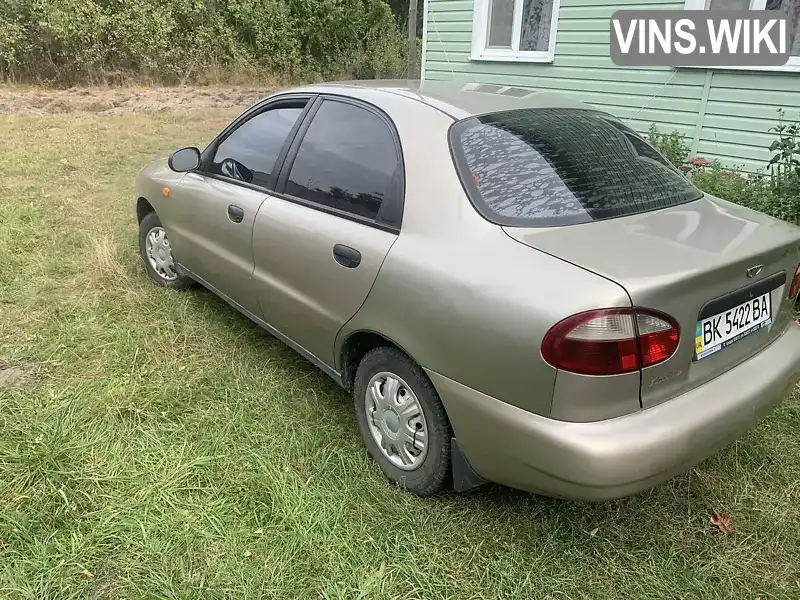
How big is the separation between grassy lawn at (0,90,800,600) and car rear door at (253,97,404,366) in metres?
0.51

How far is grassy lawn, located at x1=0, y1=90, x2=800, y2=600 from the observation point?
2080mm

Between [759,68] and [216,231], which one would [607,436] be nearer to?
[216,231]

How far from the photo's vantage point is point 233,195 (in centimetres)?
323

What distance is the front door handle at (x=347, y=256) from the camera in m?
2.42

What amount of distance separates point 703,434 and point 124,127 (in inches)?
432

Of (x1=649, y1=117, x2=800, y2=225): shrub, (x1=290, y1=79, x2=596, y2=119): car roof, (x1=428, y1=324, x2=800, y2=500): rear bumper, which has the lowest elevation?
(x1=428, y1=324, x2=800, y2=500): rear bumper

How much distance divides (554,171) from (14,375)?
2985 millimetres

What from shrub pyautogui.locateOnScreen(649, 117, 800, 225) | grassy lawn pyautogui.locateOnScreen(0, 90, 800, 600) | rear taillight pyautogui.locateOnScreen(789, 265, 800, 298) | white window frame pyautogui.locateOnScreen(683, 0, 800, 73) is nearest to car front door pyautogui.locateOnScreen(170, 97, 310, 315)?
grassy lawn pyautogui.locateOnScreen(0, 90, 800, 600)

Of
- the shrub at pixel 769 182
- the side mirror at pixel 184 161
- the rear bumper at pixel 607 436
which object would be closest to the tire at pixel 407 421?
the rear bumper at pixel 607 436

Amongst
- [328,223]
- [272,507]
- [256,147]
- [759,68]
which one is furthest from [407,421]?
[759,68]

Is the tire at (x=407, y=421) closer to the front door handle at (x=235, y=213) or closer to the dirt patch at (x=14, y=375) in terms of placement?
the front door handle at (x=235, y=213)

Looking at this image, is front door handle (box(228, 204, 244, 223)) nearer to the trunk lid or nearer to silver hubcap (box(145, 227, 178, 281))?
silver hubcap (box(145, 227, 178, 281))

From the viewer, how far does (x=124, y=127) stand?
10523mm

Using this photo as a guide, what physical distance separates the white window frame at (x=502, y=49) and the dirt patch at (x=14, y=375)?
22.9ft
